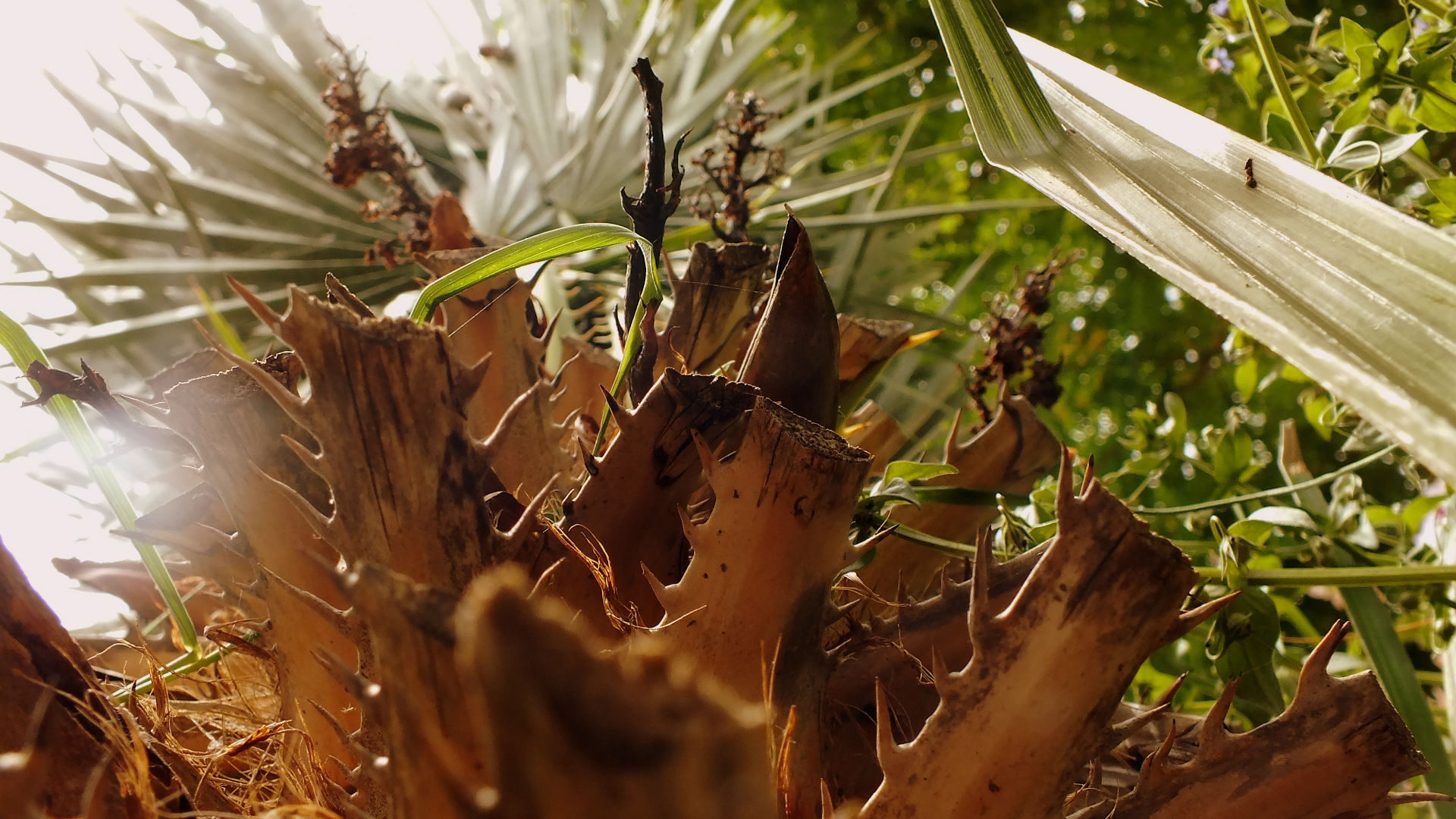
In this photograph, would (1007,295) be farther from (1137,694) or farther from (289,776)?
(289,776)

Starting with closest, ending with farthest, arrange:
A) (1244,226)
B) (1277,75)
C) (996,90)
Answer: (1244,226) < (996,90) < (1277,75)

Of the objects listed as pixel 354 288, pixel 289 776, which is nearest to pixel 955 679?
pixel 289 776

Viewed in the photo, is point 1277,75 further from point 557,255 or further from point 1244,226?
point 557,255

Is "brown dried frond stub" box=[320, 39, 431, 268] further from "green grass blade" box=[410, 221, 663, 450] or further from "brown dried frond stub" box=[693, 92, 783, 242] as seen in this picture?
"green grass blade" box=[410, 221, 663, 450]

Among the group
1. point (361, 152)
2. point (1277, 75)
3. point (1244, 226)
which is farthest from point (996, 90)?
point (361, 152)

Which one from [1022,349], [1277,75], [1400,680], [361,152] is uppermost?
[361,152]
